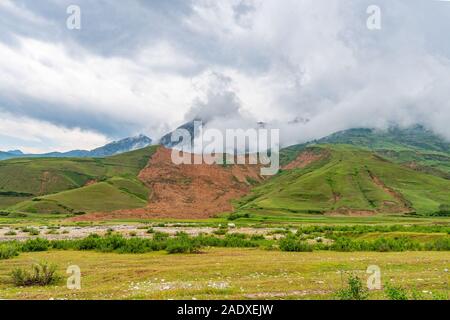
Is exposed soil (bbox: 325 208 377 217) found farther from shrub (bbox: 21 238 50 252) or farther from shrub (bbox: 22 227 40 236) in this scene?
shrub (bbox: 21 238 50 252)

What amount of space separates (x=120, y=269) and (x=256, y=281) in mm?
9736

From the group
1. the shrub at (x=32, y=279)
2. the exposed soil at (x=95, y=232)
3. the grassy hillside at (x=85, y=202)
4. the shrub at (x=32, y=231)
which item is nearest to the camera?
the shrub at (x=32, y=279)

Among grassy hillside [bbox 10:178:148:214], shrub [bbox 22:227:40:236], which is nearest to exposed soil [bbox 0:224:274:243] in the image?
shrub [bbox 22:227:40:236]

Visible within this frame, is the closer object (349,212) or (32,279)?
(32,279)

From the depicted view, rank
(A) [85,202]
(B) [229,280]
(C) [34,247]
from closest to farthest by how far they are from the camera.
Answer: (B) [229,280]
(C) [34,247]
(A) [85,202]

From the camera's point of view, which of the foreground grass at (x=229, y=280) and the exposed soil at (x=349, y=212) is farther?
the exposed soil at (x=349, y=212)

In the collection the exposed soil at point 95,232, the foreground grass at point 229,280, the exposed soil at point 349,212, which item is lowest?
the exposed soil at point 349,212

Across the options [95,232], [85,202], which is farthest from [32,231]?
[85,202]

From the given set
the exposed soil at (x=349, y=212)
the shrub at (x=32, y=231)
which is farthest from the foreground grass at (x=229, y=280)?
the exposed soil at (x=349, y=212)

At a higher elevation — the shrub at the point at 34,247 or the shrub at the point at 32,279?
the shrub at the point at 32,279

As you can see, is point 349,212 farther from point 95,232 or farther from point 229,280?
point 229,280

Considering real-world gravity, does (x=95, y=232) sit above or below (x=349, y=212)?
above

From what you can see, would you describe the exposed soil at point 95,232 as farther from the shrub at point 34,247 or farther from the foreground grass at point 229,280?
the foreground grass at point 229,280
